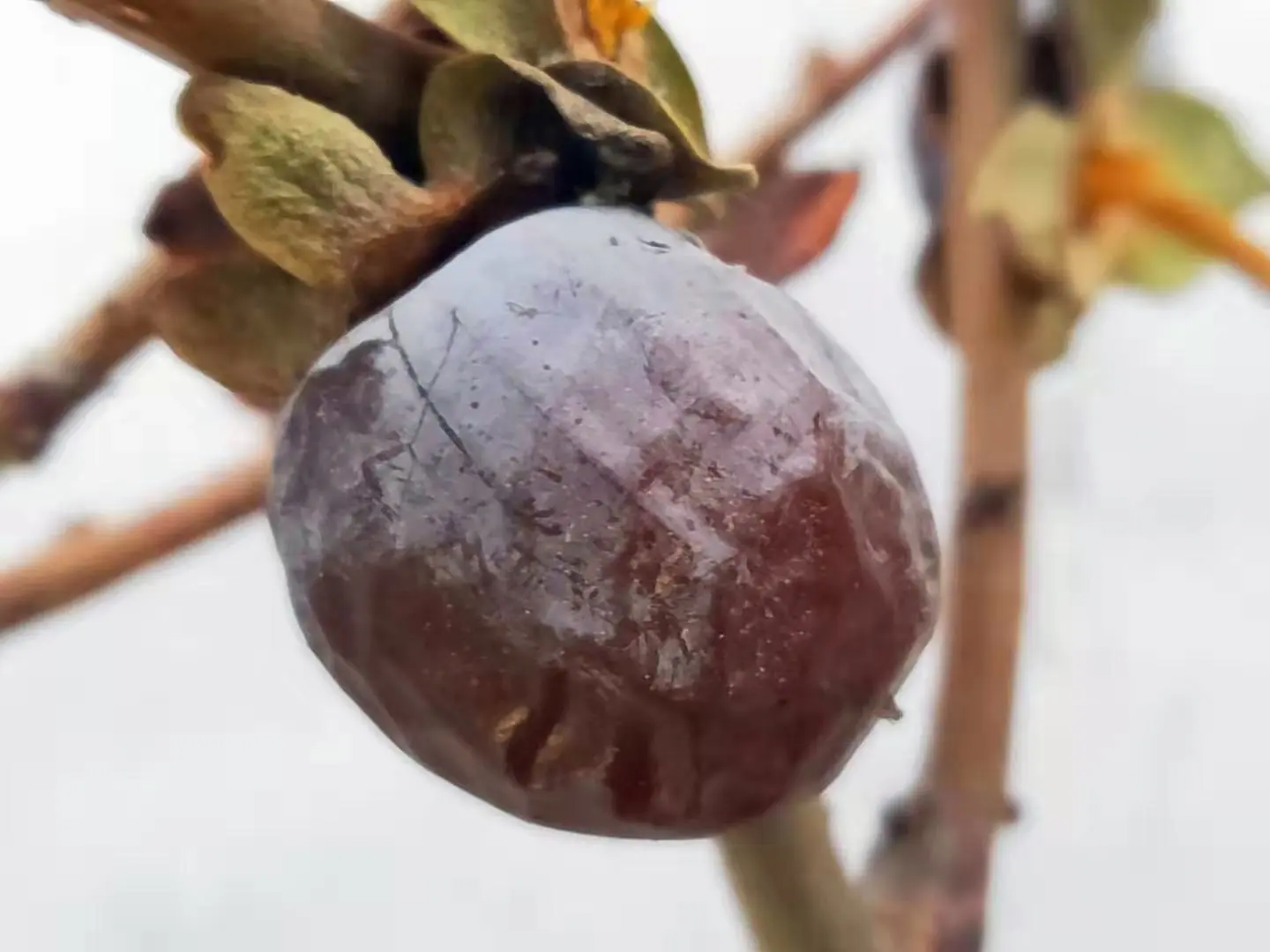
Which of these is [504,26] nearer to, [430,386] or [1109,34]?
[430,386]

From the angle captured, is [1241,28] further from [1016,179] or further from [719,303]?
[719,303]

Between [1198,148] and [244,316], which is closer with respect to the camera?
[244,316]

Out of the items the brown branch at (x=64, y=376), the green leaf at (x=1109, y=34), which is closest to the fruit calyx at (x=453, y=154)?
the brown branch at (x=64, y=376)

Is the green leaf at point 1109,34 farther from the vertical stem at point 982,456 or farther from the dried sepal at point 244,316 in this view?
the dried sepal at point 244,316

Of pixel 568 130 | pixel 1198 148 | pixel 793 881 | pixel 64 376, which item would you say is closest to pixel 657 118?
pixel 568 130

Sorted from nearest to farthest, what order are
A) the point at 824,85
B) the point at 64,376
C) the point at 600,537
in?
the point at 600,537 < the point at 64,376 < the point at 824,85

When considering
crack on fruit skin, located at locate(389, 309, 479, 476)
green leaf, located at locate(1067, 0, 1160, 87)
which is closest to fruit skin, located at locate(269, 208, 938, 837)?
crack on fruit skin, located at locate(389, 309, 479, 476)

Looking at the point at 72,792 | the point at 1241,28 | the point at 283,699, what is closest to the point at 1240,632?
the point at 1241,28
